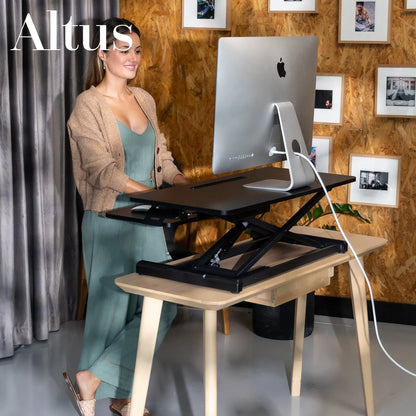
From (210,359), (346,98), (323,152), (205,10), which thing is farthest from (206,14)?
→ (210,359)

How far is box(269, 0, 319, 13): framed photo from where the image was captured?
166 inches

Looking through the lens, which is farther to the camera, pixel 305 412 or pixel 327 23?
pixel 327 23

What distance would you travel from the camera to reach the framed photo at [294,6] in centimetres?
421

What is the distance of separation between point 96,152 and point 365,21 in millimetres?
1924

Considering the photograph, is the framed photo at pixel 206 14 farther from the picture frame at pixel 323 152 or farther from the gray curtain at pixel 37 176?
the picture frame at pixel 323 152

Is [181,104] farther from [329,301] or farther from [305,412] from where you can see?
[305,412]

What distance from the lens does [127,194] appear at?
9.95 ft

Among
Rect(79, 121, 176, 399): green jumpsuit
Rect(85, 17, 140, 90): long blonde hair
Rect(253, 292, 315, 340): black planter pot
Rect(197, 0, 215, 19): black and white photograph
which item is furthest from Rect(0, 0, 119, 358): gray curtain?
Rect(253, 292, 315, 340): black planter pot

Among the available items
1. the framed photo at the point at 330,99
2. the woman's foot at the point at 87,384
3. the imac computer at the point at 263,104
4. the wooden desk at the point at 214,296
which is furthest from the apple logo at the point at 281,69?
the framed photo at the point at 330,99

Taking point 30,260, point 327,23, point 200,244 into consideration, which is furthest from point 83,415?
point 327,23

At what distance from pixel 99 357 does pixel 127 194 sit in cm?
65

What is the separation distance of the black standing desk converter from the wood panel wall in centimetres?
154

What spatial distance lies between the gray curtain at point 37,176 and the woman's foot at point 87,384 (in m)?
0.86

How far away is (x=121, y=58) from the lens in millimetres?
3078
